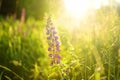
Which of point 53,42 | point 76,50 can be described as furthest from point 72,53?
point 76,50

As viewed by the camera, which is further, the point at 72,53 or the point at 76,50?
the point at 76,50

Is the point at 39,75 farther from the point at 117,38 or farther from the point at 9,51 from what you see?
the point at 117,38

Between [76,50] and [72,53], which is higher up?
[76,50]

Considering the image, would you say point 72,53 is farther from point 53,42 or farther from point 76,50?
point 76,50

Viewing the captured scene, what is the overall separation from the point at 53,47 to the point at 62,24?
222 inches

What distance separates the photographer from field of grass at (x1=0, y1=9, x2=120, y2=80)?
2.45 metres

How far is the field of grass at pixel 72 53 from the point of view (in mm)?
2453

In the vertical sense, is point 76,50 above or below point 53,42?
above

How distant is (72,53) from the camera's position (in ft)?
7.66

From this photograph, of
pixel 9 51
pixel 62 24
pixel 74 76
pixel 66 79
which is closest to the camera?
pixel 66 79

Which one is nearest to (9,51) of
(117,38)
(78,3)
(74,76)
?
(78,3)

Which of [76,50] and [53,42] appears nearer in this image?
[53,42]

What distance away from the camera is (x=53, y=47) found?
2.39 m

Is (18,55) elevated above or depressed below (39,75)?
above
